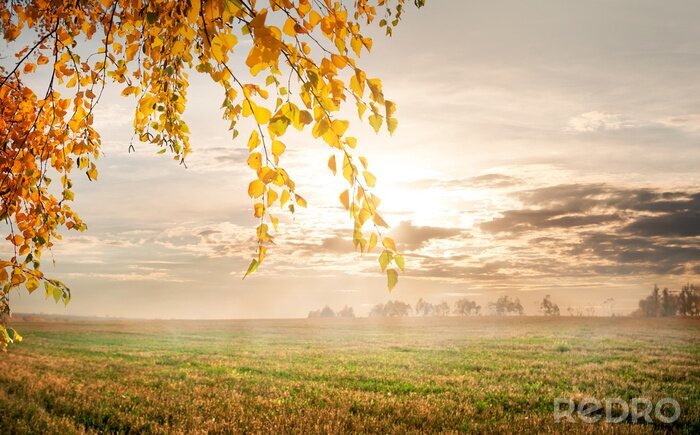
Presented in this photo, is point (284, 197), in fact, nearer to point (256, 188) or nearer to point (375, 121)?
point (256, 188)

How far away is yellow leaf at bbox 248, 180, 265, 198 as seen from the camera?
237 centimetres

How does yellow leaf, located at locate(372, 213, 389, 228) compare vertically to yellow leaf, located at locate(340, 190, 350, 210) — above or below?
below

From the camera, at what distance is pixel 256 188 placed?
7.84 feet

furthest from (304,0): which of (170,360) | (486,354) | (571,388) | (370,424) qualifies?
(486,354)

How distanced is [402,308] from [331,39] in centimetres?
20106

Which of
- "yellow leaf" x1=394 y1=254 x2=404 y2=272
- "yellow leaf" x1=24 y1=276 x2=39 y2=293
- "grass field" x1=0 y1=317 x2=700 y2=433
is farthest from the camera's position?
"grass field" x1=0 y1=317 x2=700 y2=433

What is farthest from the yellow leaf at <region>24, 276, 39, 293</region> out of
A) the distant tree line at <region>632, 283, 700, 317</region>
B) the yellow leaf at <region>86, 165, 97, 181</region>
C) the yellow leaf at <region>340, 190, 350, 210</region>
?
the distant tree line at <region>632, 283, 700, 317</region>

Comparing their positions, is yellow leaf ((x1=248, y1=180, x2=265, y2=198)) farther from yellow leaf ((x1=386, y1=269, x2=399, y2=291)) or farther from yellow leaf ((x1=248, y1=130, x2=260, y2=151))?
yellow leaf ((x1=386, y1=269, x2=399, y2=291))

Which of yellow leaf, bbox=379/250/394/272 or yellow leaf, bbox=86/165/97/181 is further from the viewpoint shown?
yellow leaf, bbox=86/165/97/181

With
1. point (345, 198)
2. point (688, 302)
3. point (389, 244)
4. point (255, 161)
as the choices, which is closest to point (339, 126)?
point (345, 198)

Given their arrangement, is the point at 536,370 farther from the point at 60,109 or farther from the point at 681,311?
the point at 681,311

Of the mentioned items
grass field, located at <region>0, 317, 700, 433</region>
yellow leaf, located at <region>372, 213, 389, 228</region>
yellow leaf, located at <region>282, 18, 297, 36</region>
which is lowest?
grass field, located at <region>0, 317, 700, 433</region>

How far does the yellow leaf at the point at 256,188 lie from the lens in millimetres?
2369

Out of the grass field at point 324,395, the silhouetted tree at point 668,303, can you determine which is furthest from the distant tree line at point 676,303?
the grass field at point 324,395
